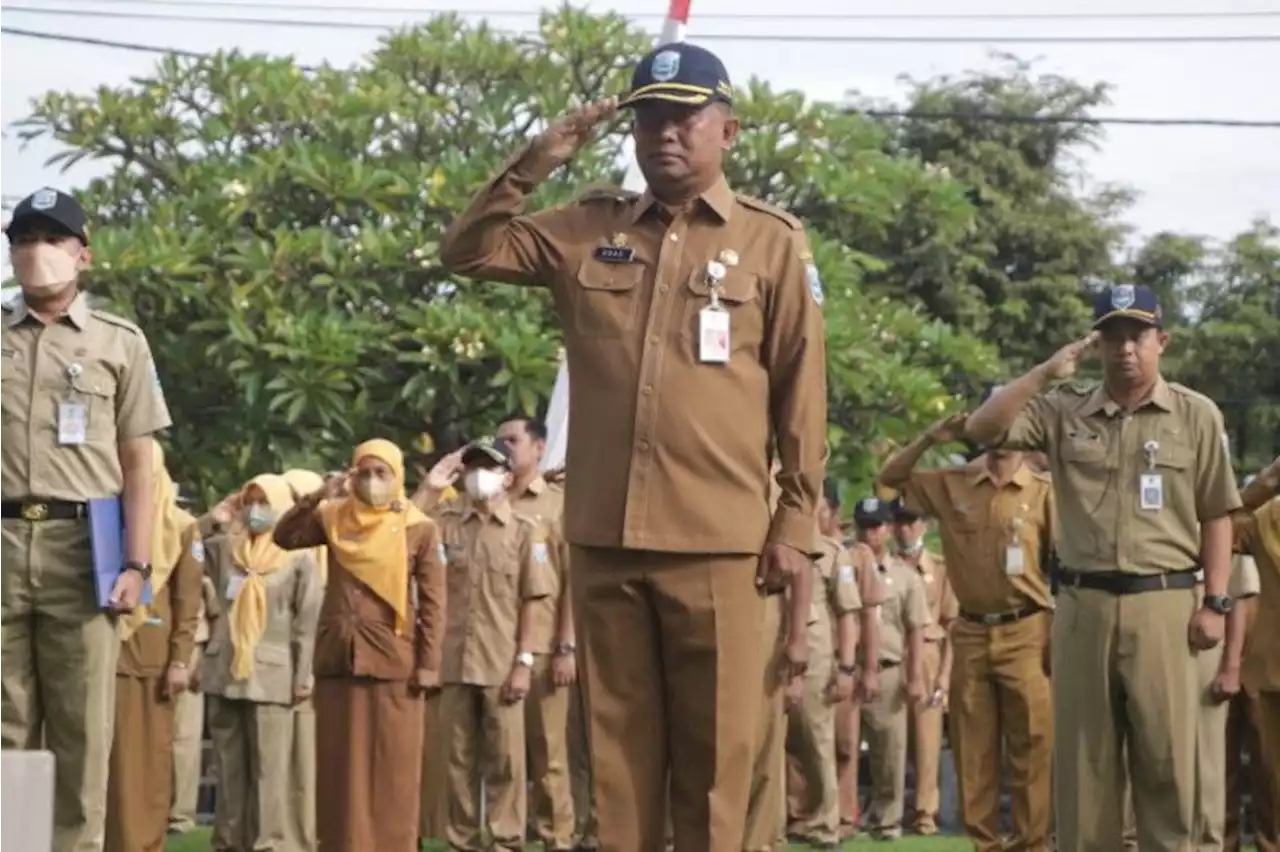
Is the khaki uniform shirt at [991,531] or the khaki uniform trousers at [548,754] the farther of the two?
the khaki uniform trousers at [548,754]

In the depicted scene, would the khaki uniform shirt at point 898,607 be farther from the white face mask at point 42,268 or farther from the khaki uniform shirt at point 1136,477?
the white face mask at point 42,268

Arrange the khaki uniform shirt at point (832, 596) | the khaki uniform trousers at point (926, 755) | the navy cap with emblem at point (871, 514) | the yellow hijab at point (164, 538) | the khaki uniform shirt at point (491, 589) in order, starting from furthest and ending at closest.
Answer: the khaki uniform trousers at point (926, 755) < the navy cap with emblem at point (871, 514) < the khaki uniform shirt at point (832, 596) < the khaki uniform shirt at point (491, 589) < the yellow hijab at point (164, 538)

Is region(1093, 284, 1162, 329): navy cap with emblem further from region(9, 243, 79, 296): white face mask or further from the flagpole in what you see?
the flagpole

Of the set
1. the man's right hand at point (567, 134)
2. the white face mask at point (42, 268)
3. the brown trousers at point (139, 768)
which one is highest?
the man's right hand at point (567, 134)

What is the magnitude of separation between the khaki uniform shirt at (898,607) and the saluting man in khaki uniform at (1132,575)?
7.02 metres

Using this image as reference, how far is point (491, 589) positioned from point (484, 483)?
69cm

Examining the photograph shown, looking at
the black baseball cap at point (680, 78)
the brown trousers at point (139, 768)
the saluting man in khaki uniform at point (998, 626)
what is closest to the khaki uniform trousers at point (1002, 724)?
the saluting man in khaki uniform at point (998, 626)

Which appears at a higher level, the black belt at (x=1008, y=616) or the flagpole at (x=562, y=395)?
the flagpole at (x=562, y=395)

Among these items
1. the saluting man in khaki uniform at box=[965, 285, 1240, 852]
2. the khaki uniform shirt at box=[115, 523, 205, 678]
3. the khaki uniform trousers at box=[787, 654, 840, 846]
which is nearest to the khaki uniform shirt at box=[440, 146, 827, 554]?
the saluting man in khaki uniform at box=[965, 285, 1240, 852]

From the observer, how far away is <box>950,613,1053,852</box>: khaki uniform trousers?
1289 centimetres

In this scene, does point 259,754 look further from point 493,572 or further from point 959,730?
point 959,730

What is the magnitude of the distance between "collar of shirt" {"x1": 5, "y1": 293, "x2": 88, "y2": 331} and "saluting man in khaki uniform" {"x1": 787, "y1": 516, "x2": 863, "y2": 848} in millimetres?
8008

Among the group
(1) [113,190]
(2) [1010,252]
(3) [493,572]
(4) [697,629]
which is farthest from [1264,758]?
(2) [1010,252]

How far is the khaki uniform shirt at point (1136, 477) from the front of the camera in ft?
31.9
